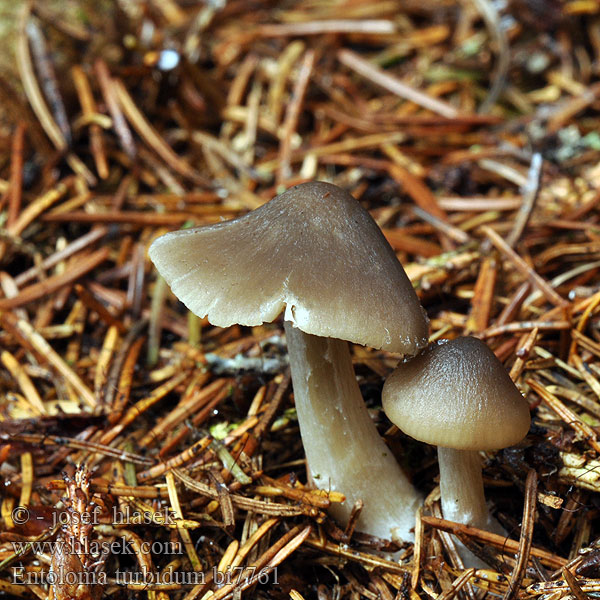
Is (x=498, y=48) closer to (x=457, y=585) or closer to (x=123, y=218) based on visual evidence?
(x=123, y=218)

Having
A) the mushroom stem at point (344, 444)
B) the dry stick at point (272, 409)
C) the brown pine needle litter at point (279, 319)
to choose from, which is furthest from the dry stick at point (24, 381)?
the mushroom stem at point (344, 444)

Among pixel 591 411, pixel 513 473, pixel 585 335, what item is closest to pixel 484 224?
pixel 585 335

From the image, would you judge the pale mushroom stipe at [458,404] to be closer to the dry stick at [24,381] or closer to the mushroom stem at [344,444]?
the mushroom stem at [344,444]

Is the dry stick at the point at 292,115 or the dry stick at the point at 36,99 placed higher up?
the dry stick at the point at 36,99

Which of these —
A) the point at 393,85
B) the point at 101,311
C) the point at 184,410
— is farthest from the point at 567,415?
the point at 393,85

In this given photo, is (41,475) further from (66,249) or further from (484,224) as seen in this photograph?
(484,224)
